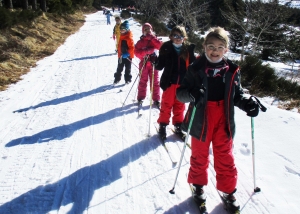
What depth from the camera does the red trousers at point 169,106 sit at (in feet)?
13.7

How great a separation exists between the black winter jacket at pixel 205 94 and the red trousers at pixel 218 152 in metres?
0.06

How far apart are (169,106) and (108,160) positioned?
4.50ft

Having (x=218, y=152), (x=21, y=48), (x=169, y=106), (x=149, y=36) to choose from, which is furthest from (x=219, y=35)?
(x=21, y=48)

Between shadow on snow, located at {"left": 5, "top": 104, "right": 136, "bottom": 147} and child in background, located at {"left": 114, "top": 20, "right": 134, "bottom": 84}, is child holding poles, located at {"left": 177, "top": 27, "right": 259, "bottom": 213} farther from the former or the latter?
child in background, located at {"left": 114, "top": 20, "right": 134, "bottom": 84}

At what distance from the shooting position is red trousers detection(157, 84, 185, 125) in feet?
13.7

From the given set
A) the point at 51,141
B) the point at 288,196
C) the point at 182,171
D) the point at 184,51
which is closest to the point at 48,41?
the point at 51,141

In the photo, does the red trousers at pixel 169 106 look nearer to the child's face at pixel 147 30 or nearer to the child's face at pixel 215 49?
the child's face at pixel 215 49

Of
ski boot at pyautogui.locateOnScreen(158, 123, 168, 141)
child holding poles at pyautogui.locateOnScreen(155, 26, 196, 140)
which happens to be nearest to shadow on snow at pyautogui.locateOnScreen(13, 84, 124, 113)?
ski boot at pyautogui.locateOnScreen(158, 123, 168, 141)

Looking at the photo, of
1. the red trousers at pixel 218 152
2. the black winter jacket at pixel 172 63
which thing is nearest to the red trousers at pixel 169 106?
the black winter jacket at pixel 172 63

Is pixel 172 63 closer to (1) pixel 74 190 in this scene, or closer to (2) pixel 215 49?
(2) pixel 215 49

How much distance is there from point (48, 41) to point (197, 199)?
13685 mm

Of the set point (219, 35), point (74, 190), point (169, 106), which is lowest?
point (74, 190)

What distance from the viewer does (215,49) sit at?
2535 mm

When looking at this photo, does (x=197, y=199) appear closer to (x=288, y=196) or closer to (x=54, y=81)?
(x=288, y=196)
